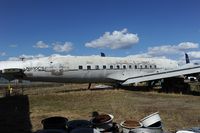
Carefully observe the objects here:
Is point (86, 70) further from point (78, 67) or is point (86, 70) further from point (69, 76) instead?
point (69, 76)

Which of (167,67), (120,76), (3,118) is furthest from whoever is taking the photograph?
(167,67)

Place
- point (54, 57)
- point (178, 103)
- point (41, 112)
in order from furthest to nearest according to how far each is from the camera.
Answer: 1. point (54, 57)
2. point (178, 103)
3. point (41, 112)

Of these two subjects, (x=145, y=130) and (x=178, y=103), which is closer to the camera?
(x=145, y=130)

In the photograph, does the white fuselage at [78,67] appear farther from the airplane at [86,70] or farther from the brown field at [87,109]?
the brown field at [87,109]

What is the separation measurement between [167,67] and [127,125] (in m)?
28.2

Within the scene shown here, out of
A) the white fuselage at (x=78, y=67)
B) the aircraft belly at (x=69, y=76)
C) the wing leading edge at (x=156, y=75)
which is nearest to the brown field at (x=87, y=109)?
the aircraft belly at (x=69, y=76)

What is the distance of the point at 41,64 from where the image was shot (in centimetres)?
3253

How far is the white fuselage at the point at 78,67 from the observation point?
32.3m

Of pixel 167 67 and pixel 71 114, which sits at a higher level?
pixel 167 67

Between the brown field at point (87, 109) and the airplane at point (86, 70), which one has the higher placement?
the airplane at point (86, 70)

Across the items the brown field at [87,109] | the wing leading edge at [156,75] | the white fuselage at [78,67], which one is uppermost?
the white fuselage at [78,67]

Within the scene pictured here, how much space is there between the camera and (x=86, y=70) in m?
34.5

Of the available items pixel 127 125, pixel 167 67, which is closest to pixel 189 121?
pixel 127 125

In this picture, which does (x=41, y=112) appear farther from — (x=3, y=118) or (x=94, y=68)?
(x=94, y=68)
